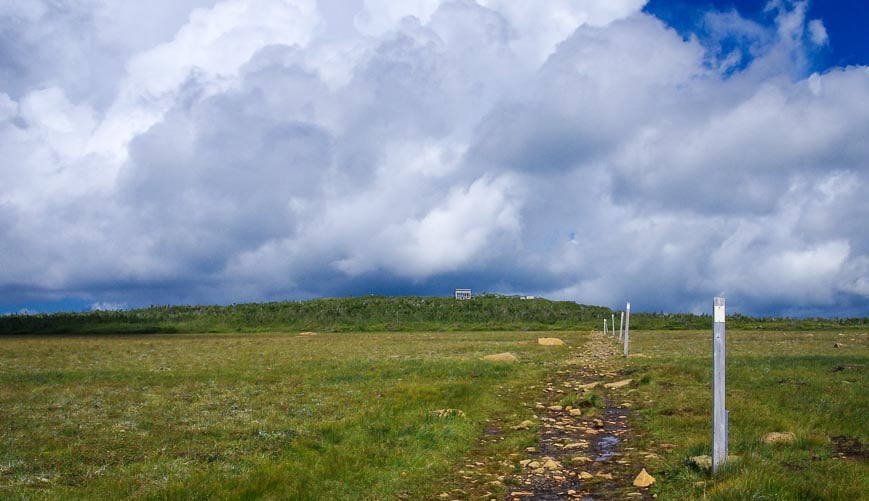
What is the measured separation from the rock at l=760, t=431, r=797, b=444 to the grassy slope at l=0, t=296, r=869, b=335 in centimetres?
7186

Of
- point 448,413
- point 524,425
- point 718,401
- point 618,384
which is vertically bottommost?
point 524,425

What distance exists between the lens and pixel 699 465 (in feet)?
37.3

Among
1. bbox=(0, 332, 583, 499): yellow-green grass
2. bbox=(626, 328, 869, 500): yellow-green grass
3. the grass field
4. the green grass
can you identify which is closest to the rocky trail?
the grass field

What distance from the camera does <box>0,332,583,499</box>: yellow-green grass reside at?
38.1ft

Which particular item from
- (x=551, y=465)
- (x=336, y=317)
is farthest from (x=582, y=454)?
(x=336, y=317)

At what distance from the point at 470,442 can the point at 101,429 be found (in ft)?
32.1

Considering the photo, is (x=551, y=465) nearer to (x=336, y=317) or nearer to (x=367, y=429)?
(x=367, y=429)

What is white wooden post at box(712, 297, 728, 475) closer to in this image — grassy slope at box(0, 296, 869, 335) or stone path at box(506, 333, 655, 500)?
stone path at box(506, 333, 655, 500)

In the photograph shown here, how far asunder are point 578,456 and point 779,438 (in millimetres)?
4199

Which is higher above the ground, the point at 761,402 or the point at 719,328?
the point at 719,328

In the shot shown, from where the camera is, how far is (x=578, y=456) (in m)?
13.6

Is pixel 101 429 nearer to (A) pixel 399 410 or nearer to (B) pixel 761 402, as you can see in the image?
(A) pixel 399 410

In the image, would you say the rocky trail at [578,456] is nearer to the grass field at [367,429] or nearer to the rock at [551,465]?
the rock at [551,465]


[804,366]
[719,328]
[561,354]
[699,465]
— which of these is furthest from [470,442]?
[561,354]
